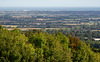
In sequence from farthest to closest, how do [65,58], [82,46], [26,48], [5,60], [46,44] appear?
[82,46] → [46,44] → [65,58] → [26,48] → [5,60]

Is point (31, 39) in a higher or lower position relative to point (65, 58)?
higher

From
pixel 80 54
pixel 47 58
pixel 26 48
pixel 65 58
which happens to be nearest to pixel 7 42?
pixel 26 48

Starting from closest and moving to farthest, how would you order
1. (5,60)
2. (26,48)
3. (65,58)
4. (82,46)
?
(5,60) < (26,48) < (65,58) < (82,46)

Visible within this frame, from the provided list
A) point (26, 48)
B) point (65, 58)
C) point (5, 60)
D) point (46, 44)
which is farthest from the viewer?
point (46, 44)

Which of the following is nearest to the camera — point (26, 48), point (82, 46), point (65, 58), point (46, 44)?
point (26, 48)

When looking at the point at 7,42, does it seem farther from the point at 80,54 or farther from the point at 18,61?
the point at 80,54

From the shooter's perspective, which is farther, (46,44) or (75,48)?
(75,48)

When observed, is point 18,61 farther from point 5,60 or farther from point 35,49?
point 35,49

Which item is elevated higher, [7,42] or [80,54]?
[7,42]

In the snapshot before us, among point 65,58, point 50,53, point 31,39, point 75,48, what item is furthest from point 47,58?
point 75,48
